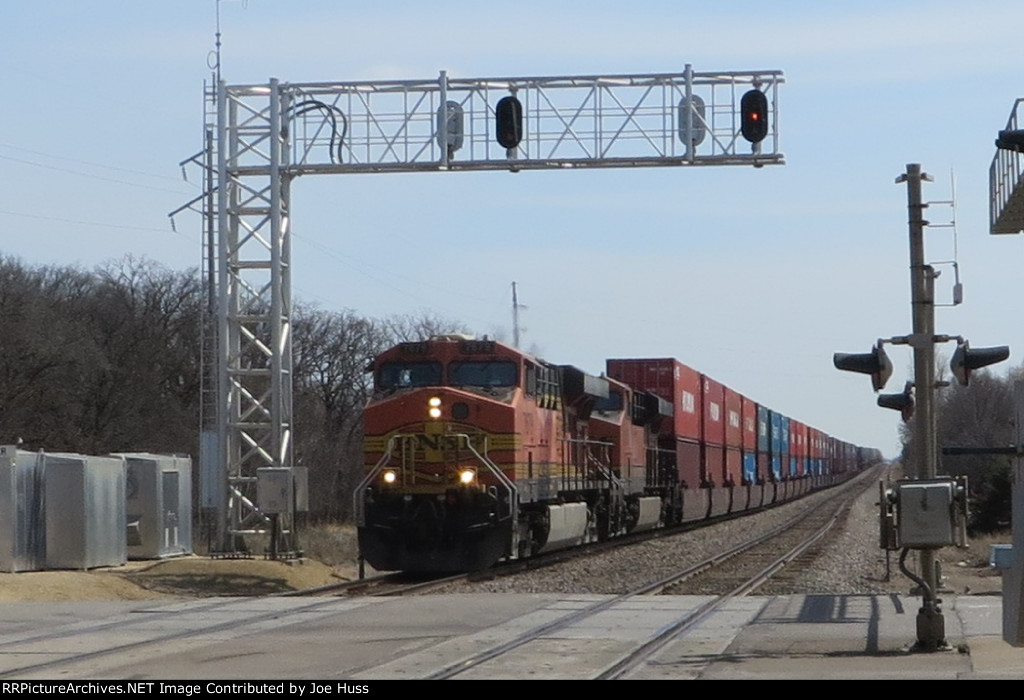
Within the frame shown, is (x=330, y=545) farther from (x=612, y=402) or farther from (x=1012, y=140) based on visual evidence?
(x=1012, y=140)

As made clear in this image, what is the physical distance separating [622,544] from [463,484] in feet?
32.9

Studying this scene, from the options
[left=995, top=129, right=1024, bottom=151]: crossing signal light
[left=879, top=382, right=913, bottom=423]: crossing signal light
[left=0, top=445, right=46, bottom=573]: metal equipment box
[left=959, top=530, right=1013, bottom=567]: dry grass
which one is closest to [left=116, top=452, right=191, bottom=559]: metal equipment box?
[left=0, top=445, right=46, bottom=573]: metal equipment box

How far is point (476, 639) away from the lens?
13.8 m

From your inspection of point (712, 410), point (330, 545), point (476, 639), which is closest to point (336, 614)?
point (476, 639)

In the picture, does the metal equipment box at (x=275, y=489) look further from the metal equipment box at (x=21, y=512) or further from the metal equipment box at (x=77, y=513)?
the metal equipment box at (x=21, y=512)

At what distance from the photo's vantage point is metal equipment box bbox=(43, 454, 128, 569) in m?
24.4

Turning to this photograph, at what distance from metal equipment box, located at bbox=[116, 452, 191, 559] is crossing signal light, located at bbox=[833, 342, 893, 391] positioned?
1760 cm

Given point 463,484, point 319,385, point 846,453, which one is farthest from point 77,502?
point 846,453

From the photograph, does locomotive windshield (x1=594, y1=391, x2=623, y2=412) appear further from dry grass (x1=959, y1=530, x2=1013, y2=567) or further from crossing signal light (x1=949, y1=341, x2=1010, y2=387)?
crossing signal light (x1=949, y1=341, x2=1010, y2=387)

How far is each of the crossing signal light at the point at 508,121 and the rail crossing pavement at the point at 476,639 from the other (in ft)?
28.3

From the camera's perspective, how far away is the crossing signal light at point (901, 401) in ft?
44.5

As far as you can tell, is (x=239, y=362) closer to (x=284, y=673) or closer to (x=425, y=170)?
(x=425, y=170)

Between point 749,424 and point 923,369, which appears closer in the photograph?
point 923,369

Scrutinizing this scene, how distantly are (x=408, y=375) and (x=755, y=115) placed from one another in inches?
271
